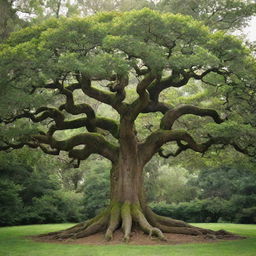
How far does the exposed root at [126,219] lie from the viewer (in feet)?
42.7

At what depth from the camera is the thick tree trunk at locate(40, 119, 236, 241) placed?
46.8ft

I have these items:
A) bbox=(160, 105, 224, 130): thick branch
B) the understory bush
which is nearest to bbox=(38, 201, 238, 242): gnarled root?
bbox=(160, 105, 224, 130): thick branch

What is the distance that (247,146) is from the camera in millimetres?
14828

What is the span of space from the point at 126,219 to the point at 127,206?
0.82 metres

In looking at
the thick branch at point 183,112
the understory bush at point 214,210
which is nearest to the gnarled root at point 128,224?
the thick branch at point 183,112

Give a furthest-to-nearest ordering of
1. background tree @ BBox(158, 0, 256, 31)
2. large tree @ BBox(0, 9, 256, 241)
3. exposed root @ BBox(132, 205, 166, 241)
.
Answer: background tree @ BBox(158, 0, 256, 31) < exposed root @ BBox(132, 205, 166, 241) < large tree @ BBox(0, 9, 256, 241)

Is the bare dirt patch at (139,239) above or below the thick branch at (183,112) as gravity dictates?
below

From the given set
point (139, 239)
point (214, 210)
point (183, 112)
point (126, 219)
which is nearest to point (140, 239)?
point (139, 239)

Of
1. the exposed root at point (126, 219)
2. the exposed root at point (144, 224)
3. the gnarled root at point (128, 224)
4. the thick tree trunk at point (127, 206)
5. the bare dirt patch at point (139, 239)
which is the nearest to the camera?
the bare dirt patch at point (139, 239)

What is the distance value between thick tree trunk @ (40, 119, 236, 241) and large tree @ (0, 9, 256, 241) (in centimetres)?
4

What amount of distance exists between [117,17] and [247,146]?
678 centimetres

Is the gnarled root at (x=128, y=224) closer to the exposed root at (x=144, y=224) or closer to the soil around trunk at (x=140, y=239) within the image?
the exposed root at (x=144, y=224)

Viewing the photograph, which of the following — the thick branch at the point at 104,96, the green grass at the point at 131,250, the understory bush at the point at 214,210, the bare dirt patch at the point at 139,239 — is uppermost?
the thick branch at the point at 104,96

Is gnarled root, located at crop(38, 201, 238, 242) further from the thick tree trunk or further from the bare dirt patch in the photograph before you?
the bare dirt patch
